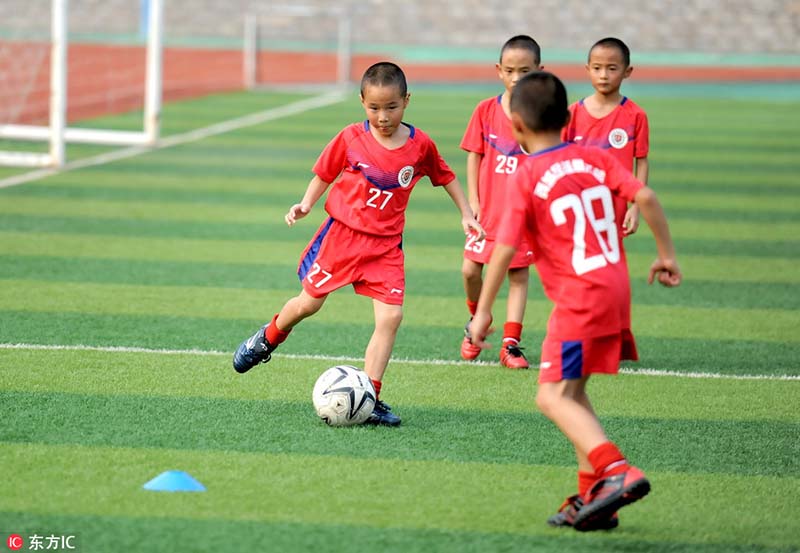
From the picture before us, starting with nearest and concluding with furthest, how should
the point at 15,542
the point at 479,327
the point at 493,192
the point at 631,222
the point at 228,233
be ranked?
the point at 15,542 → the point at 479,327 → the point at 631,222 → the point at 493,192 → the point at 228,233

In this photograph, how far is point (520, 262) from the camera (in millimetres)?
7352

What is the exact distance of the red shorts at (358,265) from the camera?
6.07 meters

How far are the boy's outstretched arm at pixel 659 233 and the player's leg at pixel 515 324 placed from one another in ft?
9.05

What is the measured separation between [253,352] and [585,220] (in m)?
2.45

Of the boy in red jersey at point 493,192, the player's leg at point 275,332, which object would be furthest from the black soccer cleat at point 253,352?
the boy in red jersey at point 493,192

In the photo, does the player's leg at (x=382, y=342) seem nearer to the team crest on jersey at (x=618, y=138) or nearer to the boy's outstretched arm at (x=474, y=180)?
the boy's outstretched arm at (x=474, y=180)

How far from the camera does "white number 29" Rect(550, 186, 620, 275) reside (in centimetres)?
451

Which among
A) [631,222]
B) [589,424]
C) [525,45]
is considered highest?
[525,45]

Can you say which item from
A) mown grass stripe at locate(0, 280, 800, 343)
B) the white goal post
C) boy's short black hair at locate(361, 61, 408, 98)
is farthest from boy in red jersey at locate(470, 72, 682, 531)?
the white goal post

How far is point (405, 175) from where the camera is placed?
6051 mm

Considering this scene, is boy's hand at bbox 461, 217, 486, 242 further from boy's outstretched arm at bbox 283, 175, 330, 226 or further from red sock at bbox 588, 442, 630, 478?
red sock at bbox 588, 442, 630, 478

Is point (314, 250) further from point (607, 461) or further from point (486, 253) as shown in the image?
point (607, 461)

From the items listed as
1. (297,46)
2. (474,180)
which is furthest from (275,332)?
(297,46)

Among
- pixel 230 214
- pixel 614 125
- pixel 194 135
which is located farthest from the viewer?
pixel 194 135
